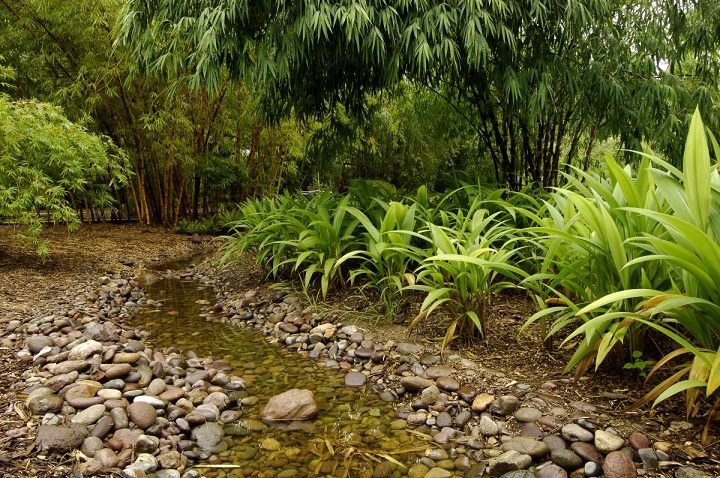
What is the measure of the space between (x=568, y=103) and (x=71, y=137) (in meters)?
3.60

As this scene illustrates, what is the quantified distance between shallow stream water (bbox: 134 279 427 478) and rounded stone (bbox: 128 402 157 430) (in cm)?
25

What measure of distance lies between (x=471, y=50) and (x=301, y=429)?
197 cm

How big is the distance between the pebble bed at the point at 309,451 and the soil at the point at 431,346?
1.9 inches

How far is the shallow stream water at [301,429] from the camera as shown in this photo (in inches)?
53.9

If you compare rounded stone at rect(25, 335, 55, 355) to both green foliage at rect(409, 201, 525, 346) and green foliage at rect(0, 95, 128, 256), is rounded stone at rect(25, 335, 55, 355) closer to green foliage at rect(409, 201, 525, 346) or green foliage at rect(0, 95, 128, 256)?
green foliage at rect(0, 95, 128, 256)

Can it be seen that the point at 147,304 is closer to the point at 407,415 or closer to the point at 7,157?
the point at 7,157

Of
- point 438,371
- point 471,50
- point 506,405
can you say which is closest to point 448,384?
point 438,371

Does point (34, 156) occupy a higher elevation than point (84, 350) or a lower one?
higher

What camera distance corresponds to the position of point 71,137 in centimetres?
322

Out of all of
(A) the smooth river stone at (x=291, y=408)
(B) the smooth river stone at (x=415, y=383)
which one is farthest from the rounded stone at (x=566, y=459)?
(A) the smooth river stone at (x=291, y=408)

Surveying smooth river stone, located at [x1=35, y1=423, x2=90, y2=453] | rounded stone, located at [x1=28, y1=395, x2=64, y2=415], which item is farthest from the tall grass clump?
rounded stone, located at [x1=28, y1=395, x2=64, y2=415]

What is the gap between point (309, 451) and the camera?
1440 mm

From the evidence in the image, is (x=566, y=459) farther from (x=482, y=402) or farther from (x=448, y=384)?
(x=448, y=384)

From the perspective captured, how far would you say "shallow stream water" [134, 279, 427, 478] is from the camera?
137 centimetres
